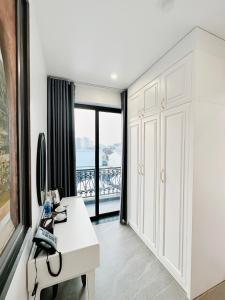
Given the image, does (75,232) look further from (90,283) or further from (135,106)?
(135,106)

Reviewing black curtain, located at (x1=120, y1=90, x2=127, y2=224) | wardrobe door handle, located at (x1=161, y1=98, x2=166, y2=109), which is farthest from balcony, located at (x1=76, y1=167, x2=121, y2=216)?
wardrobe door handle, located at (x1=161, y1=98, x2=166, y2=109)

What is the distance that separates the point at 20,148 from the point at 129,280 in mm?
1858

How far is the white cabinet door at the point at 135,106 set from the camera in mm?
2460

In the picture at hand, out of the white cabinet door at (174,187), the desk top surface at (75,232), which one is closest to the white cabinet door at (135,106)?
the white cabinet door at (174,187)

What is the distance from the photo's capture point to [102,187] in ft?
12.3

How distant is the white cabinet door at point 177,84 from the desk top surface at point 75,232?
5.24 feet

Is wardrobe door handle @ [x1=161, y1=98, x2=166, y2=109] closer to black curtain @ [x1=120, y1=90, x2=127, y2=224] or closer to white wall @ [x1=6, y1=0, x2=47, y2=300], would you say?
black curtain @ [x1=120, y1=90, x2=127, y2=224]

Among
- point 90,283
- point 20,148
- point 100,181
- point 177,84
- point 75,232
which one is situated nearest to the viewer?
point 20,148

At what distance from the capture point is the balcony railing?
3467mm

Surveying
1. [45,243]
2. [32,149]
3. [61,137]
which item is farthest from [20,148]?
[61,137]

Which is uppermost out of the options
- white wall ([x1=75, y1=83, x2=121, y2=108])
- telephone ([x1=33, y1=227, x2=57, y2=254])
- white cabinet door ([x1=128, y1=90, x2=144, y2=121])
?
white wall ([x1=75, y1=83, x2=121, y2=108])

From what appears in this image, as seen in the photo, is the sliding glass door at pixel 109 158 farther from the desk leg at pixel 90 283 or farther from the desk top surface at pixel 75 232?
the desk leg at pixel 90 283

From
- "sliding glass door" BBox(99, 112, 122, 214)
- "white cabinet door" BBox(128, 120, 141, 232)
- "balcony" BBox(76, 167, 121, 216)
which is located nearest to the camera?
"white cabinet door" BBox(128, 120, 141, 232)

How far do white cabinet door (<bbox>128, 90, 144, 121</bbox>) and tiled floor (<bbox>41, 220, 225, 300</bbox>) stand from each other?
2028mm
